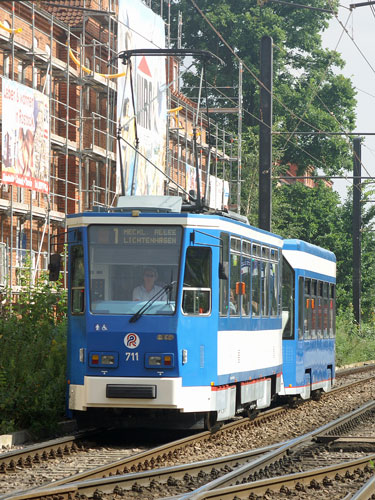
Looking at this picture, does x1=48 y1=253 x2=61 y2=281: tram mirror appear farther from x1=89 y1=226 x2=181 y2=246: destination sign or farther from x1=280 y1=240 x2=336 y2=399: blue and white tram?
x1=280 y1=240 x2=336 y2=399: blue and white tram

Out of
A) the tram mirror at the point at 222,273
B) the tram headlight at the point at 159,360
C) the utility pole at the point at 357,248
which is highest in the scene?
the utility pole at the point at 357,248

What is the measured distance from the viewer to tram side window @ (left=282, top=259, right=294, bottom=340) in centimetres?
2077

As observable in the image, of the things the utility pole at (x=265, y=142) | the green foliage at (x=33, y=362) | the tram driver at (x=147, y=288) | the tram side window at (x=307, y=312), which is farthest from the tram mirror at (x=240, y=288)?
the utility pole at (x=265, y=142)

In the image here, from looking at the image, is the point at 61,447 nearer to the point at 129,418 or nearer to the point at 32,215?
the point at 129,418

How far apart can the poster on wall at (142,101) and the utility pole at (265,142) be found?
23.6 ft

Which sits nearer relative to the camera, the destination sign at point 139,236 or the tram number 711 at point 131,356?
the tram number 711 at point 131,356

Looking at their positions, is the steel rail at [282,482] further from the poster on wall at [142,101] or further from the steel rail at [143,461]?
the poster on wall at [142,101]

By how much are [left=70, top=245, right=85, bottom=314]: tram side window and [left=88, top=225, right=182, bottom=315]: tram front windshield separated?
15cm

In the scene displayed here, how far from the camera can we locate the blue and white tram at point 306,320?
2073 centimetres

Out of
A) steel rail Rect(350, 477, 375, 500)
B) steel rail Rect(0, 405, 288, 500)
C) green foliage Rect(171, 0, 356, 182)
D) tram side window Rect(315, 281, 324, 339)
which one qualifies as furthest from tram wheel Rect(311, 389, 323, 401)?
green foliage Rect(171, 0, 356, 182)

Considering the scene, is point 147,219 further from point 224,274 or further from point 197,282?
point 224,274

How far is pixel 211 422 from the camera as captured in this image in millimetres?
15391

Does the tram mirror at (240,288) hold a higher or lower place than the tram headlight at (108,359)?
higher

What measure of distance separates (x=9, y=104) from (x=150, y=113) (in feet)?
36.0
